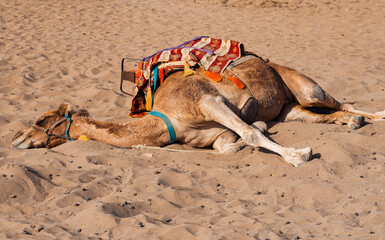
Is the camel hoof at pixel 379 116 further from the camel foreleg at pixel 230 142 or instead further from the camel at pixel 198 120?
the camel foreleg at pixel 230 142

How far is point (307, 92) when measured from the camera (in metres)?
6.29

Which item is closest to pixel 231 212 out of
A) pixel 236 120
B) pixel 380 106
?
pixel 236 120

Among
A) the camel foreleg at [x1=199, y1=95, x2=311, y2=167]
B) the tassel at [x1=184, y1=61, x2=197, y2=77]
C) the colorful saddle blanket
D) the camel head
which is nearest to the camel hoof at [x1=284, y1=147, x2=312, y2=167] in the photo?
the camel foreleg at [x1=199, y1=95, x2=311, y2=167]

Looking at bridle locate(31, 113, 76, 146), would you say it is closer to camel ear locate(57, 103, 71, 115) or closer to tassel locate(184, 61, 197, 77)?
camel ear locate(57, 103, 71, 115)

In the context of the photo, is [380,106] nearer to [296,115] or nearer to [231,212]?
[296,115]

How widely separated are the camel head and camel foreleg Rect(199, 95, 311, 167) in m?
1.47

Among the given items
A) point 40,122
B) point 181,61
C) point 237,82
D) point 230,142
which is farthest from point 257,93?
point 40,122

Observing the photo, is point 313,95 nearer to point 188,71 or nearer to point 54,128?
point 188,71

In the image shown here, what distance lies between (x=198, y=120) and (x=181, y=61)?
908 mm

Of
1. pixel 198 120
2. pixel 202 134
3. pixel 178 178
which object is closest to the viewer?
pixel 178 178

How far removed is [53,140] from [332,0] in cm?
1354

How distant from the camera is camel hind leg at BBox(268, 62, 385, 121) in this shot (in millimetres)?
6289

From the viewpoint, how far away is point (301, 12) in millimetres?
15352

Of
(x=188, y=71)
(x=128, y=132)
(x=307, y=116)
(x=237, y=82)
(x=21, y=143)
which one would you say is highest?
(x=188, y=71)
